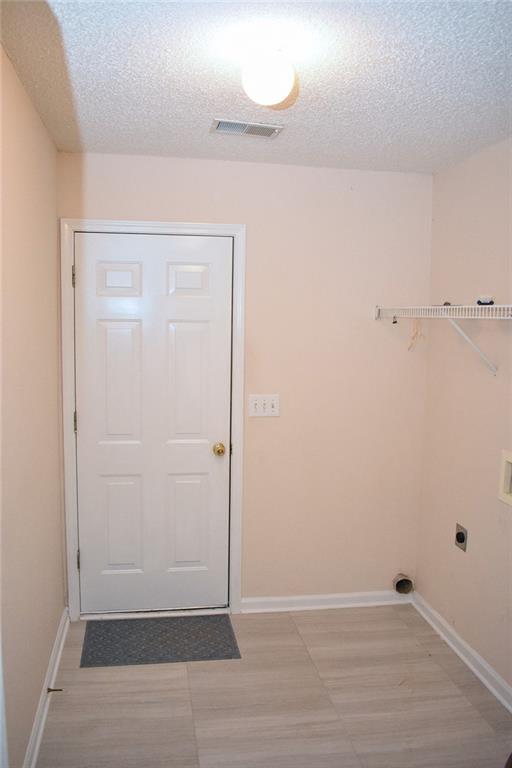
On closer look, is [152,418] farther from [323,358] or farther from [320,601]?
[320,601]

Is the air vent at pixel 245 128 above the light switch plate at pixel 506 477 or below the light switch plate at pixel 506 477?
above

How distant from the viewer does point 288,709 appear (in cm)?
262

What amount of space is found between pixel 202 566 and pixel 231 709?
36.2 inches

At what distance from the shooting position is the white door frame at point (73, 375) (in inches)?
123

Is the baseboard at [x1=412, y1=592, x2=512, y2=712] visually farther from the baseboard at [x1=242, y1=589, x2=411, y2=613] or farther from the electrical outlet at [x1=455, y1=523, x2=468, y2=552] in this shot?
the electrical outlet at [x1=455, y1=523, x2=468, y2=552]

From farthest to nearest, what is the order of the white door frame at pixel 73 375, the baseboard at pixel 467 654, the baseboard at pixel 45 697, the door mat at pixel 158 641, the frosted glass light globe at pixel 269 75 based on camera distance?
the white door frame at pixel 73 375 < the door mat at pixel 158 641 < the baseboard at pixel 467 654 < the baseboard at pixel 45 697 < the frosted glass light globe at pixel 269 75

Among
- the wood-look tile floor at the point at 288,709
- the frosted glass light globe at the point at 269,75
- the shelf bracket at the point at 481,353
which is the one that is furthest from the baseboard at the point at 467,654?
the frosted glass light globe at the point at 269,75

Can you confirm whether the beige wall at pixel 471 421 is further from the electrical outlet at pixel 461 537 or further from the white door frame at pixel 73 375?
the white door frame at pixel 73 375

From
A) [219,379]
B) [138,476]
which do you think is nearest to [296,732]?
[138,476]

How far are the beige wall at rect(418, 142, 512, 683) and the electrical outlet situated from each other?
1.4 inches

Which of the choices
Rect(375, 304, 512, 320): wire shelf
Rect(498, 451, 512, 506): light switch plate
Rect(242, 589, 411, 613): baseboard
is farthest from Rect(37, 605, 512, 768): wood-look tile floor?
Rect(375, 304, 512, 320): wire shelf

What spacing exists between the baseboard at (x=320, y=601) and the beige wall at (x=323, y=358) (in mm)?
47

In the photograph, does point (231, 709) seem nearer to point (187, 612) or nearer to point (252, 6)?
point (187, 612)

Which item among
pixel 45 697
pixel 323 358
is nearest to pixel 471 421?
pixel 323 358
